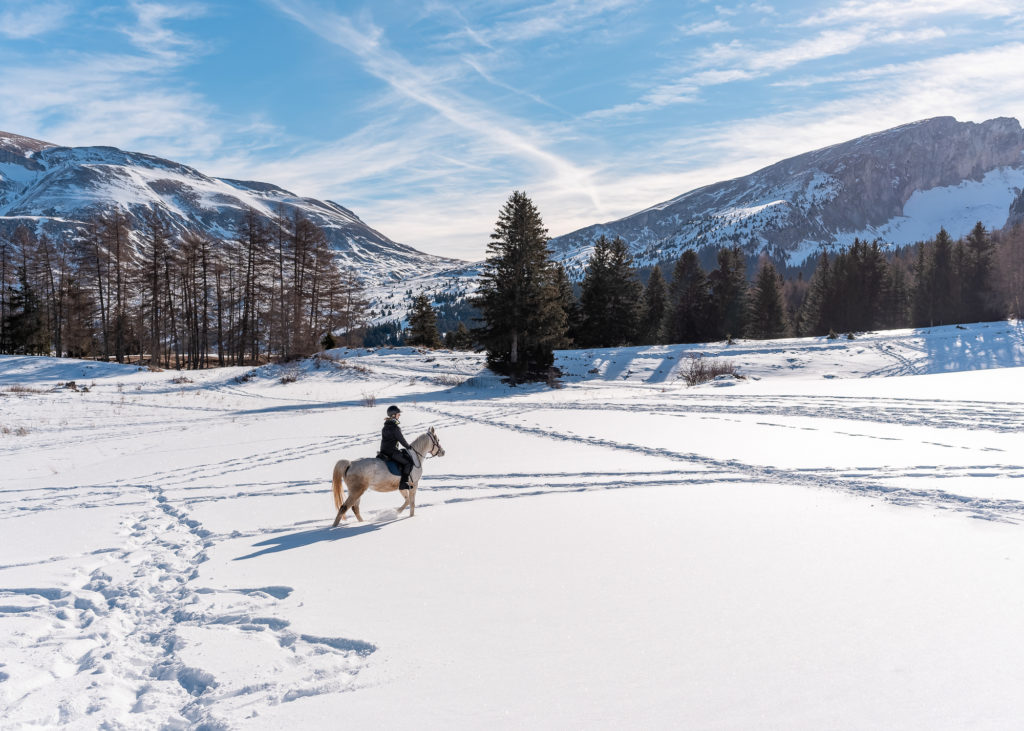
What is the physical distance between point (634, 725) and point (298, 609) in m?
3.19

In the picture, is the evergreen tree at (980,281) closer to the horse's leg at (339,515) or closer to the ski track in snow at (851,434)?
the ski track in snow at (851,434)

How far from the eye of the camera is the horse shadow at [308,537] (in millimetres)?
6620

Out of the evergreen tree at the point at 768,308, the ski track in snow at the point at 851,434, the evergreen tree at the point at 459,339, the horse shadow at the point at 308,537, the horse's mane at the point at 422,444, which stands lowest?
the horse shadow at the point at 308,537

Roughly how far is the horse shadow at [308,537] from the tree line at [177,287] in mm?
35029

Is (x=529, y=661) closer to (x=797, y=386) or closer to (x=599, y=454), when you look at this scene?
(x=599, y=454)

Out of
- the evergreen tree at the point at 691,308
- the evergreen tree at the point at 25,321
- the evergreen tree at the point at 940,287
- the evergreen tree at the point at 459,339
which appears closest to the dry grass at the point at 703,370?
the evergreen tree at the point at 691,308

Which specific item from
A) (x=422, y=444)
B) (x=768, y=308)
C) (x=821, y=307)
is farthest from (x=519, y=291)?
(x=821, y=307)

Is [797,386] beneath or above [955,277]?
beneath

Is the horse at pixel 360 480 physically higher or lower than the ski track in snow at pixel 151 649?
higher

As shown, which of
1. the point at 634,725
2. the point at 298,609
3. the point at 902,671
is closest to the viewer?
the point at 634,725

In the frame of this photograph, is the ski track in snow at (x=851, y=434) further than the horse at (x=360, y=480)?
No

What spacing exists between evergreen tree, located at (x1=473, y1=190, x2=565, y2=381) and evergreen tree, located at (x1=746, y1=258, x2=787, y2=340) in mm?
34595

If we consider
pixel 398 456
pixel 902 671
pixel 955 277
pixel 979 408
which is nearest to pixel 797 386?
pixel 979 408

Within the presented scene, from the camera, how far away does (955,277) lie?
61375 mm
